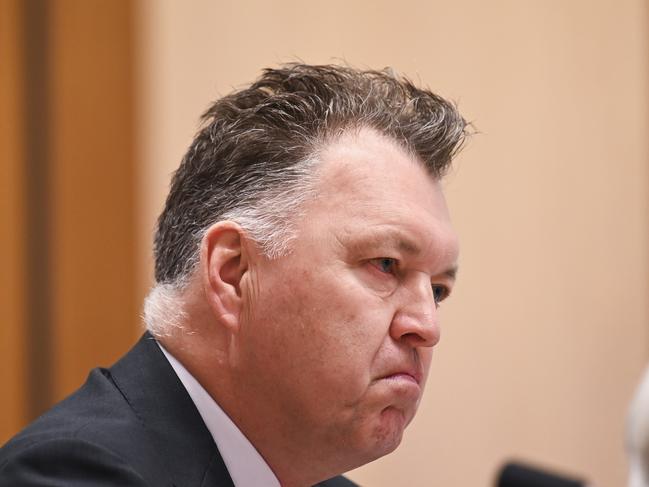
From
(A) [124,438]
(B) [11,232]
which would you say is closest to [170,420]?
(A) [124,438]

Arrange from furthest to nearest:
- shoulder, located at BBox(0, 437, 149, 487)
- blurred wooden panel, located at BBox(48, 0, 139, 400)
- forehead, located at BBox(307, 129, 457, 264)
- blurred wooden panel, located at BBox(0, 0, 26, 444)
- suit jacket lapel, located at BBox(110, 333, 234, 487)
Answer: blurred wooden panel, located at BBox(48, 0, 139, 400) → blurred wooden panel, located at BBox(0, 0, 26, 444) → forehead, located at BBox(307, 129, 457, 264) → suit jacket lapel, located at BBox(110, 333, 234, 487) → shoulder, located at BBox(0, 437, 149, 487)

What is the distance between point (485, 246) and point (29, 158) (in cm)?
178

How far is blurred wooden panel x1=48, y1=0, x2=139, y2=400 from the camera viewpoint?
3.40 m

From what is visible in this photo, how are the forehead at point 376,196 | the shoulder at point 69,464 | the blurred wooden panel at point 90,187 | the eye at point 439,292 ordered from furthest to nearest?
the blurred wooden panel at point 90,187 < the eye at point 439,292 < the forehead at point 376,196 < the shoulder at point 69,464

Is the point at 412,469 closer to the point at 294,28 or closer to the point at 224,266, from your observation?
the point at 294,28

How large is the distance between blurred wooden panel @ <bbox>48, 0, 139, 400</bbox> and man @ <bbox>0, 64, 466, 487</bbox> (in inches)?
66.9

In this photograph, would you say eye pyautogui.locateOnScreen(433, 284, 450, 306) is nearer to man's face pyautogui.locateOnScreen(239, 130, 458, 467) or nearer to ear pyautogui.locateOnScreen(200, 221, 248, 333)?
man's face pyautogui.locateOnScreen(239, 130, 458, 467)

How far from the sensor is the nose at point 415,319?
5.44 feet

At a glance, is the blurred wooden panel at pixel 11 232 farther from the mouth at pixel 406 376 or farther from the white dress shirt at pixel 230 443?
the mouth at pixel 406 376

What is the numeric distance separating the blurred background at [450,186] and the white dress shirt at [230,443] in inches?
61.0

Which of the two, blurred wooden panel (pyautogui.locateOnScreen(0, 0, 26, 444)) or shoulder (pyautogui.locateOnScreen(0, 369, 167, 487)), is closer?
shoulder (pyautogui.locateOnScreen(0, 369, 167, 487))

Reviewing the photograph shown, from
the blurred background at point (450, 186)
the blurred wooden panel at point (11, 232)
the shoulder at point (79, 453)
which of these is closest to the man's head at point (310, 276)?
the shoulder at point (79, 453)

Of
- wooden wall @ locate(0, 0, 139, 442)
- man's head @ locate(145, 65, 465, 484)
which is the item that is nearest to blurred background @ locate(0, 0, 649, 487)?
wooden wall @ locate(0, 0, 139, 442)

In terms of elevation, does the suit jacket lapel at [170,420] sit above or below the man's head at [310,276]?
below
